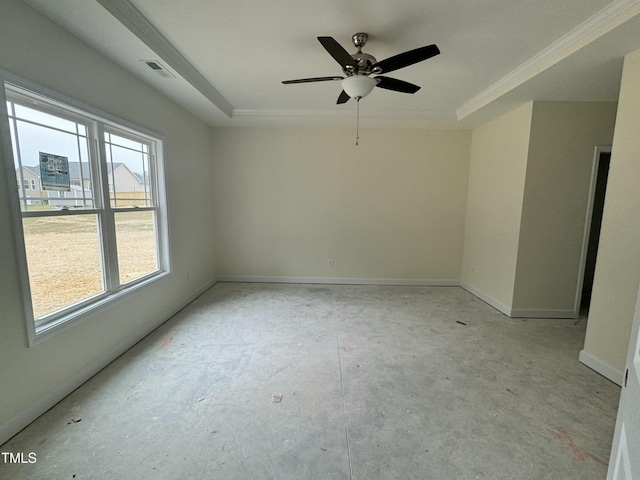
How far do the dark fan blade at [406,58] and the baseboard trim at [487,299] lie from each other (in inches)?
122

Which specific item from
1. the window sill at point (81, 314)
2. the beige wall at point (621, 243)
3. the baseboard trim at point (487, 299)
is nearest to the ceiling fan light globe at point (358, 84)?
the beige wall at point (621, 243)

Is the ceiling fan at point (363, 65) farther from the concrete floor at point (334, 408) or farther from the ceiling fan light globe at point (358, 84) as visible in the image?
the concrete floor at point (334, 408)

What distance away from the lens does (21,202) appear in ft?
5.46

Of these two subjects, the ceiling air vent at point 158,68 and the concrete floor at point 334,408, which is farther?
the ceiling air vent at point 158,68

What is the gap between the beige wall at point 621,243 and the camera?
2.00 meters

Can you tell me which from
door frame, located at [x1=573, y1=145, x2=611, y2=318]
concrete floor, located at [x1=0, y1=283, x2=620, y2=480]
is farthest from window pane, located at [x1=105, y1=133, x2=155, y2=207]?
door frame, located at [x1=573, y1=145, x2=611, y2=318]

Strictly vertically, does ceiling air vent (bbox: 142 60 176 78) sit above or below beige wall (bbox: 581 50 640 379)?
above

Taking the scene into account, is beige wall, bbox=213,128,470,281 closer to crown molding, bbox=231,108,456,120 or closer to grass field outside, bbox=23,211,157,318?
crown molding, bbox=231,108,456,120

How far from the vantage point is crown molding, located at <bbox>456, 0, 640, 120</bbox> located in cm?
170

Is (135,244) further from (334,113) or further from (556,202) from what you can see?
(556,202)

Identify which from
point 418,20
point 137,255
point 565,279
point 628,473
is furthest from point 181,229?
point 565,279

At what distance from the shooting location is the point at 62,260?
6.53ft

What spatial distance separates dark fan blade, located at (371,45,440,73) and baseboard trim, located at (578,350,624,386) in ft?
9.34

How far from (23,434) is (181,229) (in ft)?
7.72
